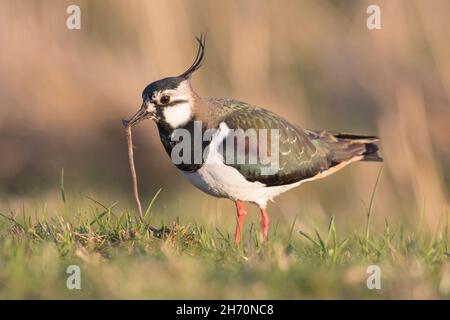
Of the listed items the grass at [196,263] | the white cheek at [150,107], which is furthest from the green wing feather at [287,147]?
the grass at [196,263]

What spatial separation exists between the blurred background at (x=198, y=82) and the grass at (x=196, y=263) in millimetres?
5340

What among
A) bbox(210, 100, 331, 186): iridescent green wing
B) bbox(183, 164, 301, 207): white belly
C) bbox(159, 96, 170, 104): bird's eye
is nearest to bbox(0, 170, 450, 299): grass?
bbox(183, 164, 301, 207): white belly

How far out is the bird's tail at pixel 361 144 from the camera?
7656mm

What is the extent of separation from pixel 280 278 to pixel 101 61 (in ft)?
30.0

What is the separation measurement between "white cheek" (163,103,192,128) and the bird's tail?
168cm

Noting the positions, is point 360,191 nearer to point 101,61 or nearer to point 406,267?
point 101,61

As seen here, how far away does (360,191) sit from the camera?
12953 mm

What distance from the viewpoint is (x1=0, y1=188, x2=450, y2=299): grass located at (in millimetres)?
4906

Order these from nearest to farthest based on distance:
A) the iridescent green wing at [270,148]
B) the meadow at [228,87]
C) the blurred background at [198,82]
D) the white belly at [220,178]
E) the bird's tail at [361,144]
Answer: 1. the white belly at [220,178]
2. the iridescent green wing at [270,148]
3. the bird's tail at [361,144]
4. the meadow at [228,87]
5. the blurred background at [198,82]

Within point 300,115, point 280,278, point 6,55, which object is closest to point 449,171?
point 300,115

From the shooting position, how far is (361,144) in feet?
25.3

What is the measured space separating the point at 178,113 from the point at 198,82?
6997mm

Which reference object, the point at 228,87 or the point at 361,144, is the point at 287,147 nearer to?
the point at 361,144

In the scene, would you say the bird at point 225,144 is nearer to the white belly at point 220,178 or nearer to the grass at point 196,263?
the white belly at point 220,178
